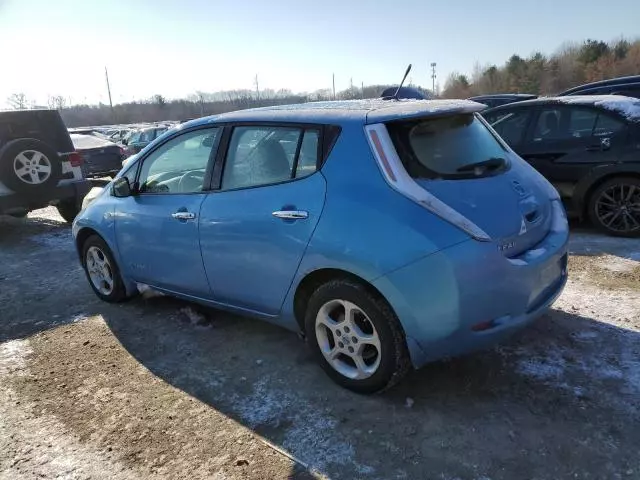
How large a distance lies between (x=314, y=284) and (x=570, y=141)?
4461mm

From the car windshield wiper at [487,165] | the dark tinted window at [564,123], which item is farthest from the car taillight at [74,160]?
the car windshield wiper at [487,165]

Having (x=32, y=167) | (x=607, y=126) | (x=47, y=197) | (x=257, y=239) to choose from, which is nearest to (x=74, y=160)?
(x=47, y=197)

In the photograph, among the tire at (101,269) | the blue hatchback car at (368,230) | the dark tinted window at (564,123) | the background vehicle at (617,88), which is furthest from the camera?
the background vehicle at (617,88)

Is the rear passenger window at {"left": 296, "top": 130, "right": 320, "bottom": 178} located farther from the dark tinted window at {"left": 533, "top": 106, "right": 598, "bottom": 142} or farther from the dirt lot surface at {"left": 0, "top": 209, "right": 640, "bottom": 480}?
the dark tinted window at {"left": 533, "top": 106, "right": 598, "bottom": 142}

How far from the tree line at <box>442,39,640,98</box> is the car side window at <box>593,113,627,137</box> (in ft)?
128

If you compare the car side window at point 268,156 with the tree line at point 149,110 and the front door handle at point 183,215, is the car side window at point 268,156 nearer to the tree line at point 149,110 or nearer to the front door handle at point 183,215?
the front door handle at point 183,215

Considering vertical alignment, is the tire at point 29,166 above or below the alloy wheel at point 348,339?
above

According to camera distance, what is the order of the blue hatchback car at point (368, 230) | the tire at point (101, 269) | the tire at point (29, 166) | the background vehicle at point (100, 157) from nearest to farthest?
the blue hatchback car at point (368, 230) → the tire at point (101, 269) → the tire at point (29, 166) → the background vehicle at point (100, 157)

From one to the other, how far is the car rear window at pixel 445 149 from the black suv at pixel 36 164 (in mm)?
6512

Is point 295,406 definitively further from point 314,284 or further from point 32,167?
point 32,167

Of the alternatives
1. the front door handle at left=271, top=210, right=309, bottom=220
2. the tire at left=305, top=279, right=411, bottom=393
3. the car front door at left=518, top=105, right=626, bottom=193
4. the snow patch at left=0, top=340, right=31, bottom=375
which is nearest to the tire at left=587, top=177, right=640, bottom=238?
the car front door at left=518, top=105, right=626, bottom=193

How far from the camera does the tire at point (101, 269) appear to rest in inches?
190

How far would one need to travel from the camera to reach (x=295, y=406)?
3182 mm

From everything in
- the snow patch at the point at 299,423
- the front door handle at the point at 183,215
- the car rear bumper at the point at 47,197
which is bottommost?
the snow patch at the point at 299,423
